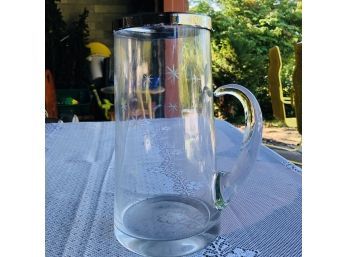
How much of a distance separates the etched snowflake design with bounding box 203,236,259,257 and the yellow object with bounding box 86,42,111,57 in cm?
263

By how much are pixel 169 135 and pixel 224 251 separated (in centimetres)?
13

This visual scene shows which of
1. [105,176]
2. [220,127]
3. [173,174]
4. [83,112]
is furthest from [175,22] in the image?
[83,112]

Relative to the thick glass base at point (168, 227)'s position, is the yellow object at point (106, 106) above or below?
above

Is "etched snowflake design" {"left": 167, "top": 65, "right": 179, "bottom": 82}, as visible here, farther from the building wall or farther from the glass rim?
the building wall

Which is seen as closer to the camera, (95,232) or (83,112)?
(95,232)

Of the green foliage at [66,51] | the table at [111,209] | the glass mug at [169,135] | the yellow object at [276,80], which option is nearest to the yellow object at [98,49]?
the green foliage at [66,51]

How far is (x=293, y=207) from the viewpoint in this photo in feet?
1.45

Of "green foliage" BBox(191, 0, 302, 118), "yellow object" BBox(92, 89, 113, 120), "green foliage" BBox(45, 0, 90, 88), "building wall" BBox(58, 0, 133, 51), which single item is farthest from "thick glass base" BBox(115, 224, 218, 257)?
"green foliage" BBox(191, 0, 302, 118)

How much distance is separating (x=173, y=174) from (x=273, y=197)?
0.15 meters

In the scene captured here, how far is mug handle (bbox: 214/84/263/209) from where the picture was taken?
13.8 inches

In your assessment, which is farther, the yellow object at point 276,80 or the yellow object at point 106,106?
the yellow object at point 106,106

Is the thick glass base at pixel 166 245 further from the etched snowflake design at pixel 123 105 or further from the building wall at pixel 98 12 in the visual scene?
the building wall at pixel 98 12

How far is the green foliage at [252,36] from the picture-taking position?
3.98m
